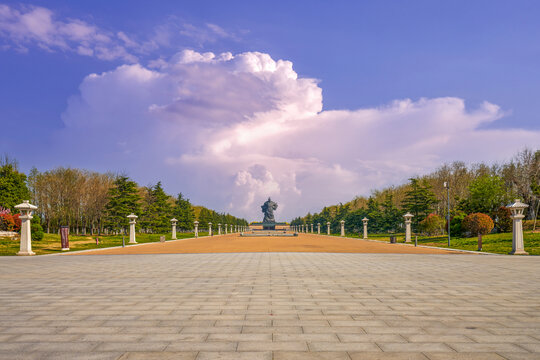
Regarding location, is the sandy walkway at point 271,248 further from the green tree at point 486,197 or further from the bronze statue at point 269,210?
the bronze statue at point 269,210

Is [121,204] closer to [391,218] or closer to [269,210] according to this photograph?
[391,218]

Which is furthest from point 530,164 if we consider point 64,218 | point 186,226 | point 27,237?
point 64,218

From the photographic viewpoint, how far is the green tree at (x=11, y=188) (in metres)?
45.8

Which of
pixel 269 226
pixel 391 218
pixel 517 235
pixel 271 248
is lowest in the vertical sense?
pixel 269 226

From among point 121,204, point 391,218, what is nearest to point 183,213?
point 121,204

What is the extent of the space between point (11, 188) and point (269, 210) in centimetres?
6702

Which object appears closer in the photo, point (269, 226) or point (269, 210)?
point (269, 210)

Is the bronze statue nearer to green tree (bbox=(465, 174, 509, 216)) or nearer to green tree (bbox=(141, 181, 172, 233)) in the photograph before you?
green tree (bbox=(141, 181, 172, 233))

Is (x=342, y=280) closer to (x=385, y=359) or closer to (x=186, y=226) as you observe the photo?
(x=385, y=359)

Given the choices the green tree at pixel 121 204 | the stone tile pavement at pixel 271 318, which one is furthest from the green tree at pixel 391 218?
the stone tile pavement at pixel 271 318

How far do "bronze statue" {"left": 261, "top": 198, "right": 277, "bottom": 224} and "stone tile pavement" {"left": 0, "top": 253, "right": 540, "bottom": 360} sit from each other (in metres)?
93.5

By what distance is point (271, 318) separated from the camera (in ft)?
18.9

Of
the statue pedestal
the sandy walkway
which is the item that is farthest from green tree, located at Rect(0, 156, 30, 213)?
the statue pedestal

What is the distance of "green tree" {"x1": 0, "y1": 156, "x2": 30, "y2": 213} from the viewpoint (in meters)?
45.8
